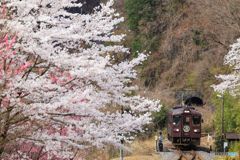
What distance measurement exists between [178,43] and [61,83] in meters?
39.6

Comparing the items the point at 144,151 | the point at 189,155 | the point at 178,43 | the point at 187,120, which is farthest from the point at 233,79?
→ the point at 178,43

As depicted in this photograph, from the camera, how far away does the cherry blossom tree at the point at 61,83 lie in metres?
5.99

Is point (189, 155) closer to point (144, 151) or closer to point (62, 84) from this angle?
point (144, 151)

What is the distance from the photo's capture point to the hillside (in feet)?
135

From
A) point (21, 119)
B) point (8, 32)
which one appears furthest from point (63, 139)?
point (8, 32)

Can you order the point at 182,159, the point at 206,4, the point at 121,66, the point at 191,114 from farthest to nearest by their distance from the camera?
the point at 206,4 → the point at 191,114 → the point at 182,159 → the point at 121,66

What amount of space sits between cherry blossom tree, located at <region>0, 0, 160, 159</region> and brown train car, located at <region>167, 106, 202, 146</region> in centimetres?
1832

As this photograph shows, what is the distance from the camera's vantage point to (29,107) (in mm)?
5961

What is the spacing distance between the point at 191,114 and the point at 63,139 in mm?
19607

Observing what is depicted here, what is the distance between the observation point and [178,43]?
45500 millimetres

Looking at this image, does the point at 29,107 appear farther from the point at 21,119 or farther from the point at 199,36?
the point at 199,36

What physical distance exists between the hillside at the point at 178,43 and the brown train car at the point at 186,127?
42.2ft

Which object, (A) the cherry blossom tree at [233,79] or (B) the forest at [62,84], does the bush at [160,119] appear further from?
(B) the forest at [62,84]

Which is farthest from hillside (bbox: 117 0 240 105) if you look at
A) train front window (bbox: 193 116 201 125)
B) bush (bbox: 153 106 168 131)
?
train front window (bbox: 193 116 201 125)
